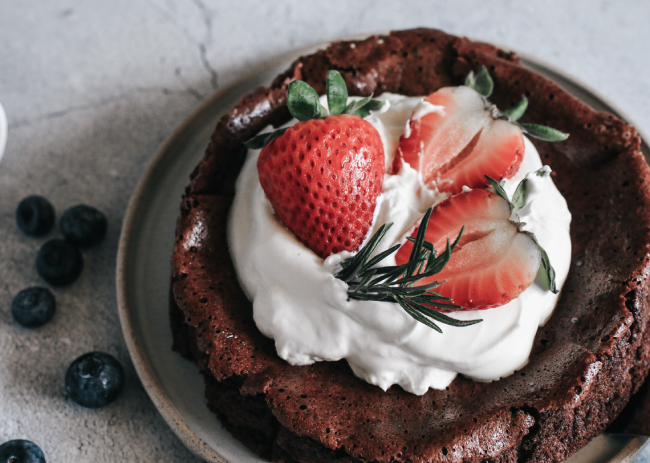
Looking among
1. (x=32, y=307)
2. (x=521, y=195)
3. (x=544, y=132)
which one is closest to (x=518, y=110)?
(x=544, y=132)

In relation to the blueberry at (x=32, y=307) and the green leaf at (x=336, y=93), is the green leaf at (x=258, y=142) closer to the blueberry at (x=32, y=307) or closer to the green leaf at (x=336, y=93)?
the green leaf at (x=336, y=93)

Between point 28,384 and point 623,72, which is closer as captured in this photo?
point 28,384

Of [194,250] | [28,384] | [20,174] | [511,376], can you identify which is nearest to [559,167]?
[511,376]

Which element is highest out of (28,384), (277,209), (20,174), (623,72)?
(623,72)

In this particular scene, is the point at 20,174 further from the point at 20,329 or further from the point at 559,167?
the point at 559,167

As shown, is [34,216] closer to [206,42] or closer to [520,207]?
[206,42]

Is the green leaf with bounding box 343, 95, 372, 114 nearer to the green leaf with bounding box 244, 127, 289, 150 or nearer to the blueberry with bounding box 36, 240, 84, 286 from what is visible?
the green leaf with bounding box 244, 127, 289, 150
